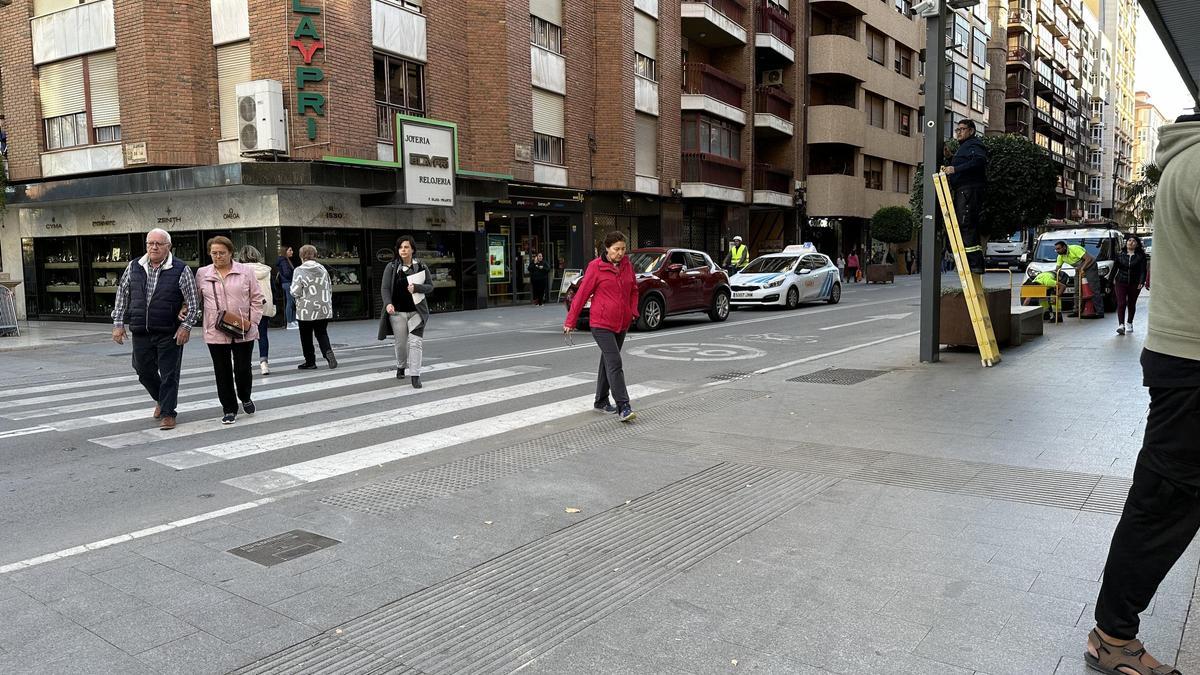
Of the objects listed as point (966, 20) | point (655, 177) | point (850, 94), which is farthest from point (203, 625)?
point (966, 20)

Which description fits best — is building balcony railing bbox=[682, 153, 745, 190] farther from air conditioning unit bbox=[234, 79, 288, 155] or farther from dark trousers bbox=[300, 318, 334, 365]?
dark trousers bbox=[300, 318, 334, 365]

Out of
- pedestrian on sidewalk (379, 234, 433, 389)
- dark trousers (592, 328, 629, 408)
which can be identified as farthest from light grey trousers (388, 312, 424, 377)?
dark trousers (592, 328, 629, 408)

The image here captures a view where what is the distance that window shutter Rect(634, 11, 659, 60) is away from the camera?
29094 millimetres

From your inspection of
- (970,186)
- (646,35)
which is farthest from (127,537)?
(646,35)

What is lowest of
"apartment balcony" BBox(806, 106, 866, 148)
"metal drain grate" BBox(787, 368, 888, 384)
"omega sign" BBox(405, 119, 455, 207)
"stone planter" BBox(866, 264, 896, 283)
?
"metal drain grate" BBox(787, 368, 888, 384)

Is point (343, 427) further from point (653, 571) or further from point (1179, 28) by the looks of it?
point (1179, 28)

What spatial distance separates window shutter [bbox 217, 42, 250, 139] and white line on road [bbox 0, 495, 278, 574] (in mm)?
16561

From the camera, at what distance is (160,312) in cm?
764

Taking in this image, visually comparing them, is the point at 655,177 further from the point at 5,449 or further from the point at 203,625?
the point at 203,625

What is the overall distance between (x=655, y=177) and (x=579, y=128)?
4201mm

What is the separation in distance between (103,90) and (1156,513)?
23.5 metres

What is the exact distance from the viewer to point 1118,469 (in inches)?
220

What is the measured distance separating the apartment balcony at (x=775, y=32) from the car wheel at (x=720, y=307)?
21493 mm

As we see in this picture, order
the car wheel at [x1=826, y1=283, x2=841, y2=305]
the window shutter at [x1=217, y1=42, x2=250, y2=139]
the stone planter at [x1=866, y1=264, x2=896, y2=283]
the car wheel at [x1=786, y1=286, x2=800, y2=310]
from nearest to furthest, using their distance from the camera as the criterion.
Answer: the window shutter at [x1=217, y1=42, x2=250, y2=139] < the car wheel at [x1=786, y1=286, x2=800, y2=310] < the car wheel at [x1=826, y1=283, x2=841, y2=305] < the stone planter at [x1=866, y1=264, x2=896, y2=283]
